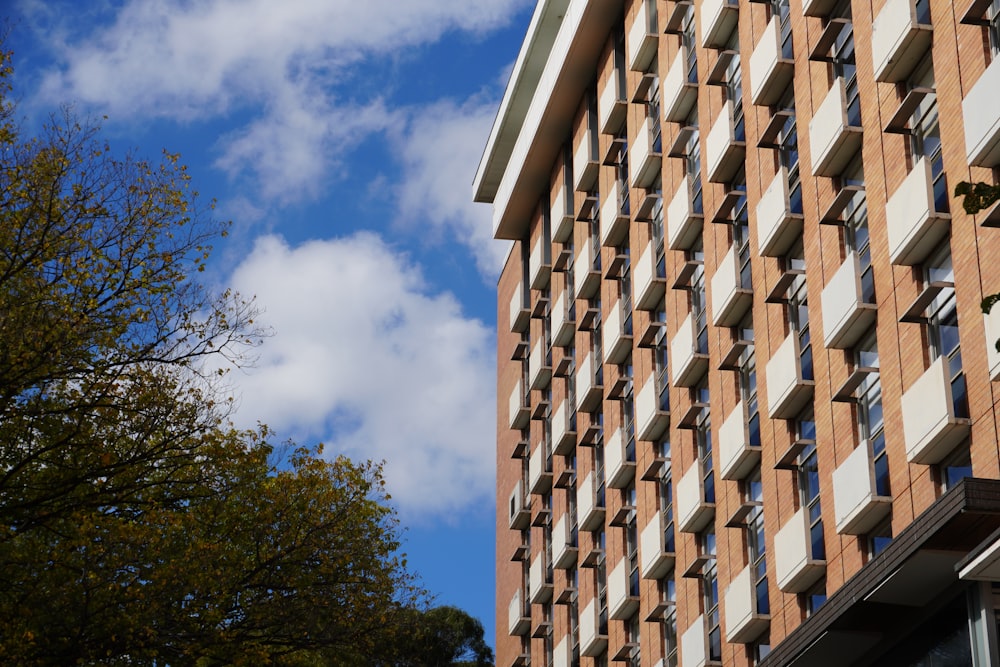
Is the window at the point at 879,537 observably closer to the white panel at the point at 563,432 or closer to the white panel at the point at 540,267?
the white panel at the point at 563,432

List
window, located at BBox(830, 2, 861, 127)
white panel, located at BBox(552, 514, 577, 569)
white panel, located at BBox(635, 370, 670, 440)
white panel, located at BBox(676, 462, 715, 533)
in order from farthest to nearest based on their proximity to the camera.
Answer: white panel, located at BBox(552, 514, 577, 569), white panel, located at BBox(635, 370, 670, 440), white panel, located at BBox(676, 462, 715, 533), window, located at BBox(830, 2, 861, 127)

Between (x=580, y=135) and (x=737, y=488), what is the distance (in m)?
18.1

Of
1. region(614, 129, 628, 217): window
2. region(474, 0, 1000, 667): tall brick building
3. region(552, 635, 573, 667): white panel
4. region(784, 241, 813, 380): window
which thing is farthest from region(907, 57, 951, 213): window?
region(552, 635, 573, 667): white panel

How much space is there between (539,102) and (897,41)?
2370 cm

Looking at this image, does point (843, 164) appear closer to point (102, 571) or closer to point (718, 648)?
point (718, 648)

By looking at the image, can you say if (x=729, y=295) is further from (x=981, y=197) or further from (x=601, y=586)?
(x=981, y=197)

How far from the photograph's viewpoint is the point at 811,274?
29.7 m

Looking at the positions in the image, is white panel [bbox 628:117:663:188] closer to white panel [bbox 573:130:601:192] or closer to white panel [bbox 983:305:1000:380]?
white panel [bbox 573:130:601:192]

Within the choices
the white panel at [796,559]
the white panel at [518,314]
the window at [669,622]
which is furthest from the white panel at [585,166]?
the white panel at [796,559]

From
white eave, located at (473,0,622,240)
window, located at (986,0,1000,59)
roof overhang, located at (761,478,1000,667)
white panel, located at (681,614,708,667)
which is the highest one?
white eave, located at (473,0,622,240)

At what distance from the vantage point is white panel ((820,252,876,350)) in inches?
1065

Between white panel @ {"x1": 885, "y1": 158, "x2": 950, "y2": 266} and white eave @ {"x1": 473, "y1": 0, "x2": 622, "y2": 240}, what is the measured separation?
19.7 meters

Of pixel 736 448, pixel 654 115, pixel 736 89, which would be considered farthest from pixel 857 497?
pixel 654 115

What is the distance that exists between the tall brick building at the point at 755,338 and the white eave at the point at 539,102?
0.12 meters
